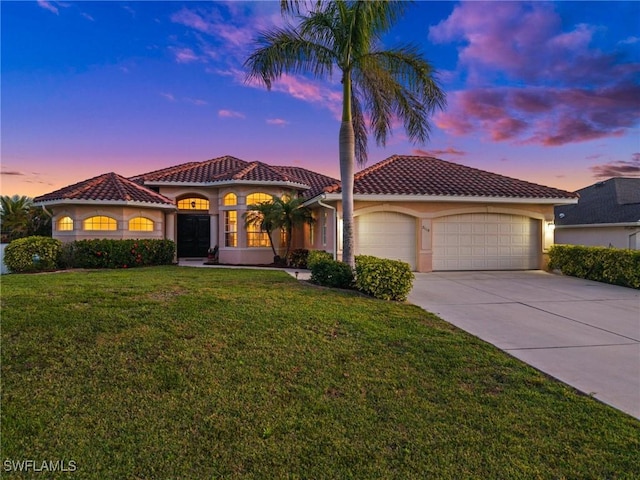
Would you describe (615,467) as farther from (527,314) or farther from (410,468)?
(527,314)

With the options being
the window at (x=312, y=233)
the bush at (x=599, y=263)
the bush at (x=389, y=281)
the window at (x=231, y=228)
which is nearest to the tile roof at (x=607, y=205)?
the bush at (x=599, y=263)

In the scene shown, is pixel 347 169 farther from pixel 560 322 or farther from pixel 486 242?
pixel 486 242

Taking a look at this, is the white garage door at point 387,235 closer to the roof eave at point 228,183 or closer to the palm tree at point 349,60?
the palm tree at point 349,60

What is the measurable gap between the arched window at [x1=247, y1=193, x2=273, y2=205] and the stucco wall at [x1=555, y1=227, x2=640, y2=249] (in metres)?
20.0

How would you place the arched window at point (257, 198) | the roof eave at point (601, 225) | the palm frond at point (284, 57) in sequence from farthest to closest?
the roof eave at point (601, 225) < the arched window at point (257, 198) < the palm frond at point (284, 57)

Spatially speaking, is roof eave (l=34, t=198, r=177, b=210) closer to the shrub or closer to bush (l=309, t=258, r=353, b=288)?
the shrub

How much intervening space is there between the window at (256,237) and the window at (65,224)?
7.52 m

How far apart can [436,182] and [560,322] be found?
893 cm

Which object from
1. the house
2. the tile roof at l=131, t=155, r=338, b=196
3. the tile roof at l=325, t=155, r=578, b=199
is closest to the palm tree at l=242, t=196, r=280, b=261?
the house

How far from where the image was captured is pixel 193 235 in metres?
20.0

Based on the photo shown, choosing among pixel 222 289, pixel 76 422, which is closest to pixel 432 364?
pixel 76 422

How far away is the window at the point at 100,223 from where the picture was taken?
1522cm

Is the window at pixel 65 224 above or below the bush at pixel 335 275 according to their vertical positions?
above

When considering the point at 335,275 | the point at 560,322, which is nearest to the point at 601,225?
the point at 560,322
